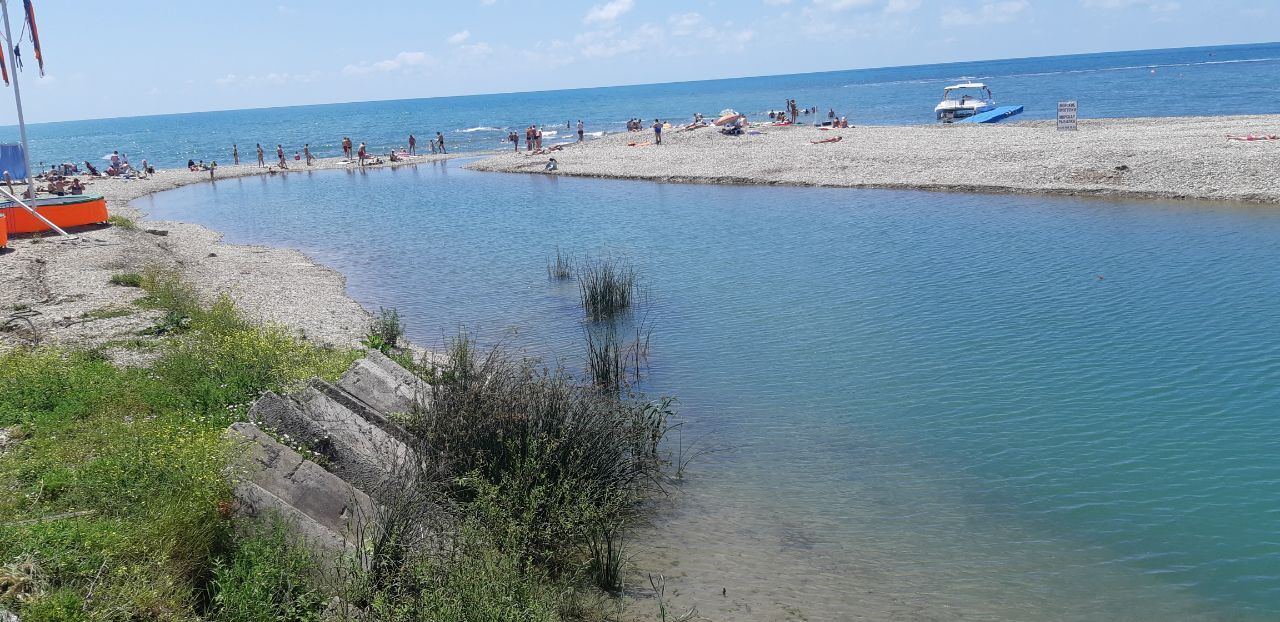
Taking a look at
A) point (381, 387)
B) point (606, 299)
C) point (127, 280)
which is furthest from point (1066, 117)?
point (381, 387)

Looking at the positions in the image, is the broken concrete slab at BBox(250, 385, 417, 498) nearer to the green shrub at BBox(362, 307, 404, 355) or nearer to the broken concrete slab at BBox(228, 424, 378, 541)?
the broken concrete slab at BBox(228, 424, 378, 541)

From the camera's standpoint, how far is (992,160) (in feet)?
107

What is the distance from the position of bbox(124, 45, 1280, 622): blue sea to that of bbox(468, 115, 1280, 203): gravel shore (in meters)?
1.86

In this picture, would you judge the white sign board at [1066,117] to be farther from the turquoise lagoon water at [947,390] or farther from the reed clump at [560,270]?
the reed clump at [560,270]

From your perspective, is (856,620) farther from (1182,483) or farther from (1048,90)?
(1048,90)

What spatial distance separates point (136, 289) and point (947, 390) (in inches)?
581

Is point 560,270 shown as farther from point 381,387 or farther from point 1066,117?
point 1066,117

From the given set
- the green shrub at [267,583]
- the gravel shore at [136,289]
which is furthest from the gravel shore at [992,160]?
the green shrub at [267,583]

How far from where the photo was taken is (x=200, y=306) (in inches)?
590

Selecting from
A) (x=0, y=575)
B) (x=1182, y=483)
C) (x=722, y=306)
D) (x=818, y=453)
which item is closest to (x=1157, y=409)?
(x=1182, y=483)

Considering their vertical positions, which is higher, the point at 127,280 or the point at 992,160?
the point at 992,160

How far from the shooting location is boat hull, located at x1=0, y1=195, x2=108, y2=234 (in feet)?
78.2

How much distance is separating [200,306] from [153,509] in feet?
31.9

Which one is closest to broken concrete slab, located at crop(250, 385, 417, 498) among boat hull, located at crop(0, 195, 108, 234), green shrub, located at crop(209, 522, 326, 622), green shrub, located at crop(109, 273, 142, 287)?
green shrub, located at crop(209, 522, 326, 622)
